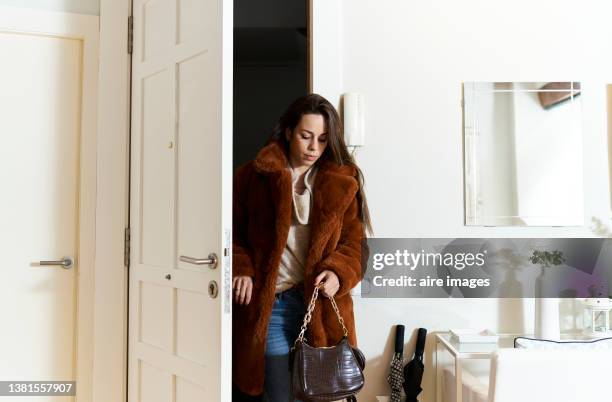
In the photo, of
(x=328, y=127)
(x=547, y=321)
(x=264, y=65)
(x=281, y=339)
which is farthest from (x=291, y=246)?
(x=264, y=65)

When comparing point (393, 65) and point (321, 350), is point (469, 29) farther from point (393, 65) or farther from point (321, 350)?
point (321, 350)

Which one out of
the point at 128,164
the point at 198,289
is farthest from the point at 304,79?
Answer: the point at 198,289

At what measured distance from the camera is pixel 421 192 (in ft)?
7.47

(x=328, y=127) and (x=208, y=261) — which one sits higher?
(x=328, y=127)

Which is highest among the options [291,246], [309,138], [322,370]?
[309,138]

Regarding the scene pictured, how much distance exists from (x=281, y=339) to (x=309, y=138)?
70 centimetres

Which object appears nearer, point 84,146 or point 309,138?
point 309,138

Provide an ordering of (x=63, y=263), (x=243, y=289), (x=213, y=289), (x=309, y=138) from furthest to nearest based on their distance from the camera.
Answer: (x=63, y=263) → (x=309, y=138) → (x=243, y=289) → (x=213, y=289)

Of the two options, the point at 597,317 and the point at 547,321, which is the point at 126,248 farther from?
the point at 597,317

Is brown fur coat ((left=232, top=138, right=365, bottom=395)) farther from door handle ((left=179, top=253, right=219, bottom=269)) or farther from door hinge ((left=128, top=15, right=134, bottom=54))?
door hinge ((left=128, top=15, right=134, bottom=54))

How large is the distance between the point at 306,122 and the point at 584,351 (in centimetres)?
115

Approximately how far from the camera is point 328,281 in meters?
1.61

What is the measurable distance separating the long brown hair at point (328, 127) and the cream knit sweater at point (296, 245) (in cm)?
18

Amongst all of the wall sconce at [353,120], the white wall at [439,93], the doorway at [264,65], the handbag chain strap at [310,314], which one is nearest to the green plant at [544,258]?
the white wall at [439,93]
